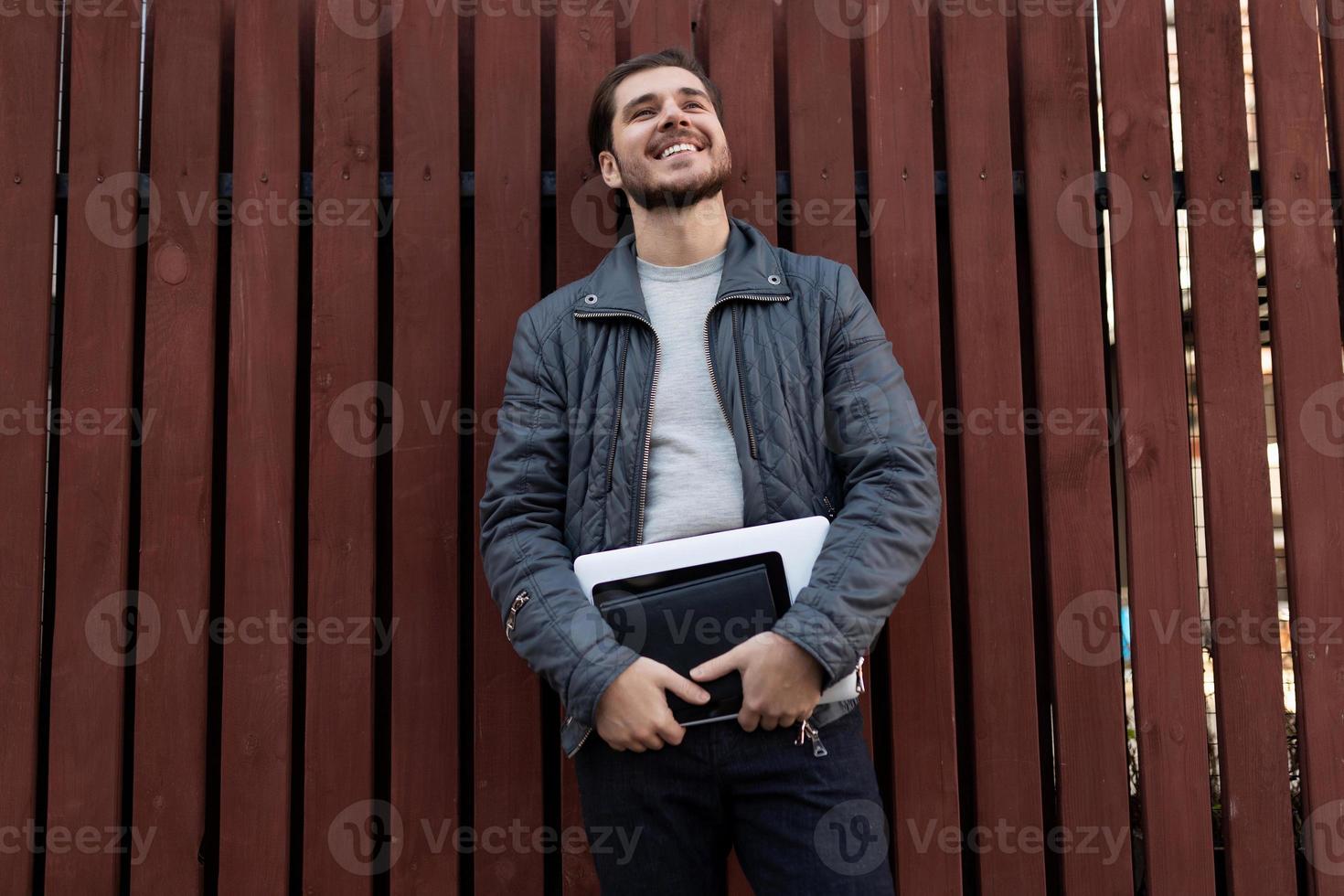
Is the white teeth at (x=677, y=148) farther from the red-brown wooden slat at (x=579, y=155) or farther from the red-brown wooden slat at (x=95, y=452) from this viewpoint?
the red-brown wooden slat at (x=95, y=452)

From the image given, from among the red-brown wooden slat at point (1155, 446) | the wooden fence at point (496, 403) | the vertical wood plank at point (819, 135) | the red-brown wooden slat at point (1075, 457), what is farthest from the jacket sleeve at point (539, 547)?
the red-brown wooden slat at point (1155, 446)

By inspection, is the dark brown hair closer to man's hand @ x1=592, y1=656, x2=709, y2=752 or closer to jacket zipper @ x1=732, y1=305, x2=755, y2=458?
jacket zipper @ x1=732, y1=305, x2=755, y2=458

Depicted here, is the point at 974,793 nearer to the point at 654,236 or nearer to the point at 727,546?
the point at 727,546

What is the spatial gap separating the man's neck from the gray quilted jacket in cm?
5

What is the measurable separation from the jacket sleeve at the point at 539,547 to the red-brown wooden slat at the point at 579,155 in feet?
1.34

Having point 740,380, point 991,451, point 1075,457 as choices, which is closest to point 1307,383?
point 1075,457

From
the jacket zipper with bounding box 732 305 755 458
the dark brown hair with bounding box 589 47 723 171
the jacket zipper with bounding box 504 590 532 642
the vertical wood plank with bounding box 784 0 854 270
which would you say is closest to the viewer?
the jacket zipper with bounding box 504 590 532 642

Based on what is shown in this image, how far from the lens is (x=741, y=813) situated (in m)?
1.97

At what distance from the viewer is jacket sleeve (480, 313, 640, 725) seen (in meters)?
1.89

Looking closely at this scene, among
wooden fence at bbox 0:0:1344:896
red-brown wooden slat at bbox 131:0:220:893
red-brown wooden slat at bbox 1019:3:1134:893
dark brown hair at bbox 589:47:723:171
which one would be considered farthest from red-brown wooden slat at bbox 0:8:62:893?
red-brown wooden slat at bbox 1019:3:1134:893

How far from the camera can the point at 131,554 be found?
9.00ft

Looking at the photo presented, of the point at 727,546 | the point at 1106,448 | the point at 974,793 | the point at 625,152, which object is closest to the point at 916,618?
the point at 974,793

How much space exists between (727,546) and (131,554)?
1765 millimetres

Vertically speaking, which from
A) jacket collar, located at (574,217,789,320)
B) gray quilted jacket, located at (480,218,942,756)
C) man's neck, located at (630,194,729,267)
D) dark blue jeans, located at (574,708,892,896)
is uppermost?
man's neck, located at (630,194,729,267)
